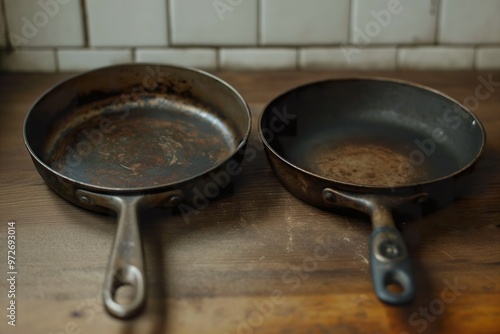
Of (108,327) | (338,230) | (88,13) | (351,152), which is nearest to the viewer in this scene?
(108,327)

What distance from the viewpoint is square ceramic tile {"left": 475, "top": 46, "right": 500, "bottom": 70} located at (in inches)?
40.5

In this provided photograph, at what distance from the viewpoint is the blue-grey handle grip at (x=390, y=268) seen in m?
0.56

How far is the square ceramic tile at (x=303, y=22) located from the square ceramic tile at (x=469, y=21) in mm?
150

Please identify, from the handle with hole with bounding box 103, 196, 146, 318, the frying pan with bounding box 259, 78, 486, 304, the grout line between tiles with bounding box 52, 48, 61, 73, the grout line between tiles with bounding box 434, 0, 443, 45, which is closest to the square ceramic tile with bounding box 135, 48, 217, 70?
the grout line between tiles with bounding box 52, 48, 61, 73

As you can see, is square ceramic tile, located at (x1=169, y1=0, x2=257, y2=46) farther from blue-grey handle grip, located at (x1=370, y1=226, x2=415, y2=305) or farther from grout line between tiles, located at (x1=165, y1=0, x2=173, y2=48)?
blue-grey handle grip, located at (x1=370, y1=226, x2=415, y2=305)

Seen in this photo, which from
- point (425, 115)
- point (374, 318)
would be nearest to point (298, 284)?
point (374, 318)

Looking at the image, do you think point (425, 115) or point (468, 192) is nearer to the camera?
point (468, 192)

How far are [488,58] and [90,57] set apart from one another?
24.3 inches

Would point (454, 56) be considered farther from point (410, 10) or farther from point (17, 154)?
point (17, 154)

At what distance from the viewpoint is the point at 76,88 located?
2.85 feet

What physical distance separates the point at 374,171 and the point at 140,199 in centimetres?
28

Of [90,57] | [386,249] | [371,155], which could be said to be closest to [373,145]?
[371,155]

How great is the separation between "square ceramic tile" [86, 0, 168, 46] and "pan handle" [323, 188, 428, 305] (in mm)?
458

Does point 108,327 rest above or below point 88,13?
below
